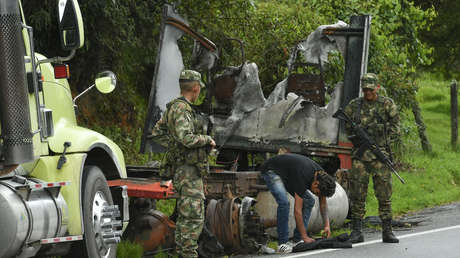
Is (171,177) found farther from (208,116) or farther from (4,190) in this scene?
(208,116)

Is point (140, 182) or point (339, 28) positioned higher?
point (339, 28)

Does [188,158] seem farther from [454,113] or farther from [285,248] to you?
[454,113]

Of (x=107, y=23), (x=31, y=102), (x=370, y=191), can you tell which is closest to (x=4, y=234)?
(x=31, y=102)

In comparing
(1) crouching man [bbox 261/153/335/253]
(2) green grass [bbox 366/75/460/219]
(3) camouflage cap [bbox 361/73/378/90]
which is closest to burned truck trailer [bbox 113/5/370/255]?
(1) crouching man [bbox 261/153/335/253]

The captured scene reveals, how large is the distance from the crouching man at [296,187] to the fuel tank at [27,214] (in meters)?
3.74

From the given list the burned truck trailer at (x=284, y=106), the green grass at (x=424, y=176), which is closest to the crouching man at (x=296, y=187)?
the burned truck trailer at (x=284, y=106)

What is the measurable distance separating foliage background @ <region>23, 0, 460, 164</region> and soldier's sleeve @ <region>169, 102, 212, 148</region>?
528 centimetres

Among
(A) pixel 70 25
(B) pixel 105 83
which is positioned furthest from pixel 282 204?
(A) pixel 70 25

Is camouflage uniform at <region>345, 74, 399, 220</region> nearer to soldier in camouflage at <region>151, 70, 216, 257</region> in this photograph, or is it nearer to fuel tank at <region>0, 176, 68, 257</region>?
soldier in camouflage at <region>151, 70, 216, 257</region>

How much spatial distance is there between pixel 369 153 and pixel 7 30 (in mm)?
5710

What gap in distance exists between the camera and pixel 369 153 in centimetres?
1078

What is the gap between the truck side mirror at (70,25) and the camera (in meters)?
6.52

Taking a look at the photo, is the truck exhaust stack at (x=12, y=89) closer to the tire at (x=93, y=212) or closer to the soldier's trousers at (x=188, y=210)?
the tire at (x=93, y=212)

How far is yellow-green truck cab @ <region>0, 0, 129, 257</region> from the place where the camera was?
6.20 m
